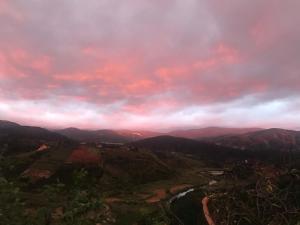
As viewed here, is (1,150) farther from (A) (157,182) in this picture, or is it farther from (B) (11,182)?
(A) (157,182)

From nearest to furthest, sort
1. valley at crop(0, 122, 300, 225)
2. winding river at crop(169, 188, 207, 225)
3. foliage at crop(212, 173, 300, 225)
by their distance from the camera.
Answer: foliage at crop(212, 173, 300, 225) → valley at crop(0, 122, 300, 225) → winding river at crop(169, 188, 207, 225)

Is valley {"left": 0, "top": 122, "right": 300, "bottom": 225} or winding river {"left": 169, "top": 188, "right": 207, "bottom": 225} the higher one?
valley {"left": 0, "top": 122, "right": 300, "bottom": 225}

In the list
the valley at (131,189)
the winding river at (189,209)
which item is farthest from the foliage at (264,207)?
the winding river at (189,209)

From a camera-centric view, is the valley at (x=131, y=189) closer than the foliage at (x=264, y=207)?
No

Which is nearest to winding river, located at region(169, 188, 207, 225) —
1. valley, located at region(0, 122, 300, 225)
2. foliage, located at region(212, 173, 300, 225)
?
valley, located at region(0, 122, 300, 225)

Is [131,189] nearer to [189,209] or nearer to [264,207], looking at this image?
[189,209]

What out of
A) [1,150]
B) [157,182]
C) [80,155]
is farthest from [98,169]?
[1,150]

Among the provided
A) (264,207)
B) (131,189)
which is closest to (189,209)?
(131,189)

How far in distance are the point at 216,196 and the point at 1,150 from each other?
24.0ft

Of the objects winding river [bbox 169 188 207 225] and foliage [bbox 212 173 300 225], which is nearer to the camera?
foliage [bbox 212 173 300 225]

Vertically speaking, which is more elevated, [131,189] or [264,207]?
[264,207]

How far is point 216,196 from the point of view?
37.6ft

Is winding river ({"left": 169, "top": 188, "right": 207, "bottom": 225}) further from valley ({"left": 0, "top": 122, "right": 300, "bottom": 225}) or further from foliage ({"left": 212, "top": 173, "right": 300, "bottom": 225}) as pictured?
foliage ({"left": 212, "top": 173, "right": 300, "bottom": 225})

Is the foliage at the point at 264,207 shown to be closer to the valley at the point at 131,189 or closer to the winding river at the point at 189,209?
the valley at the point at 131,189
